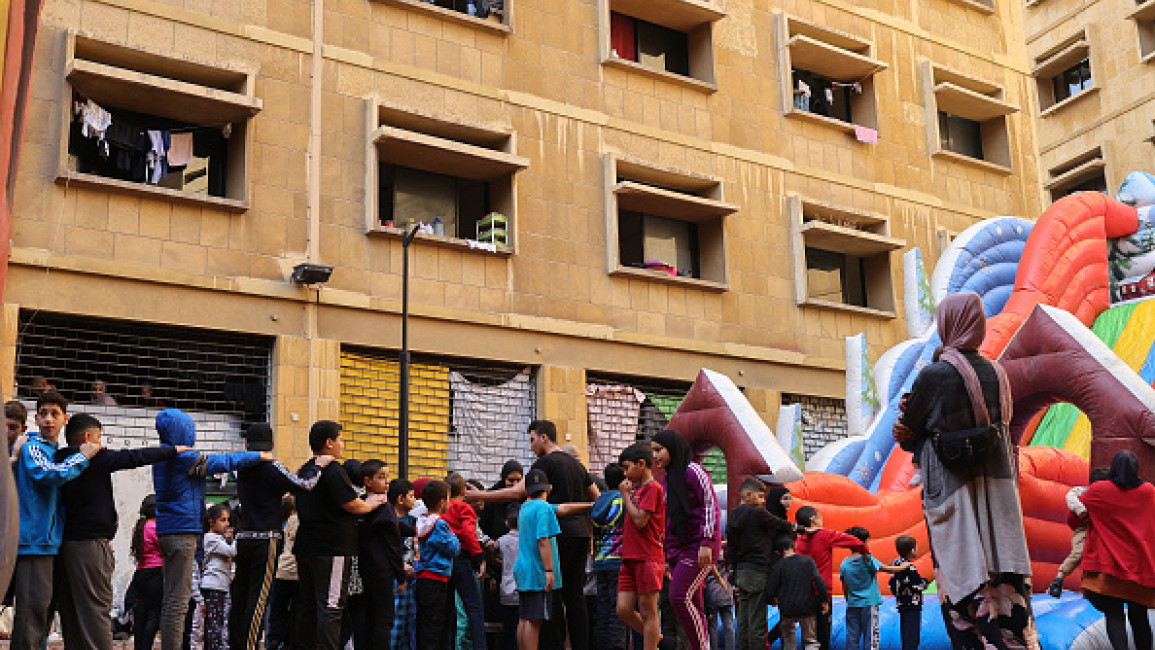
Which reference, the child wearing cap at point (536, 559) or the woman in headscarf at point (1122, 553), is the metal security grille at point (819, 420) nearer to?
the woman in headscarf at point (1122, 553)

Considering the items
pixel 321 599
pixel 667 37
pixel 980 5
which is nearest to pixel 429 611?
pixel 321 599

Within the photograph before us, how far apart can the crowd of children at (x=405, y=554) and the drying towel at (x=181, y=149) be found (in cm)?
716

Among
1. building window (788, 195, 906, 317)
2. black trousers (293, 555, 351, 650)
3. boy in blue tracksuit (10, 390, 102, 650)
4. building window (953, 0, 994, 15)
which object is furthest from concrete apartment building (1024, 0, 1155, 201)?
boy in blue tracksuit (10, 390, 102, 650)

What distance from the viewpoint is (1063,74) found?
36906mm

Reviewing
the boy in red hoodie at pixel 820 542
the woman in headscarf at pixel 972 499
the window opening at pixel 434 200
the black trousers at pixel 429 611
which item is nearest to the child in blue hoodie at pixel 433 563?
the black trousers at pixel 429 611

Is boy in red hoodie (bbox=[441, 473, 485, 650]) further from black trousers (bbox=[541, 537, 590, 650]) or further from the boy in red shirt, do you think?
the boy in red shirt

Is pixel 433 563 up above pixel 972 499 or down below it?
below

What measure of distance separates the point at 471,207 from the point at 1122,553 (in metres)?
12.5

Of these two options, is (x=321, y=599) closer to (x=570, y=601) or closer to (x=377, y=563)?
(x=377, y=563)

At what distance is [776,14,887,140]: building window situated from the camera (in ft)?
76.8

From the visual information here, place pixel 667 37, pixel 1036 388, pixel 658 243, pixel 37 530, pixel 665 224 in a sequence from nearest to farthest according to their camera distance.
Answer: pixel 37 530
pixel 1036 388
pixel 658 243
pixel 665 224
pixel 667 37

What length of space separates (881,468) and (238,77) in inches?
439

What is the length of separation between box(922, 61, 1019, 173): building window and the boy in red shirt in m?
17.8

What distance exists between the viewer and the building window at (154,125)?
16.1 m
